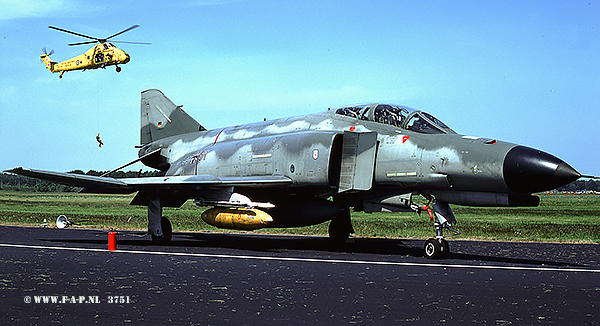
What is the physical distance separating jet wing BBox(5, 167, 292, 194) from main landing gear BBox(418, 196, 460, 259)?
12.5 ft


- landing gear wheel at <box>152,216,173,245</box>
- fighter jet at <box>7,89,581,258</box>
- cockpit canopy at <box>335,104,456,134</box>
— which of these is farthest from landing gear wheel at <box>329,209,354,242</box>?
landing gear wheel at <box>152,216,173,245</box>

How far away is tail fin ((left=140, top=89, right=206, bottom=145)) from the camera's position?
70.1 feet

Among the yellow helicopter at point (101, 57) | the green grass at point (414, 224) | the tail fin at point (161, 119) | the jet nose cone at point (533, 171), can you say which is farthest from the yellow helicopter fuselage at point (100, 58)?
the jet nose cone at point (533, 171)

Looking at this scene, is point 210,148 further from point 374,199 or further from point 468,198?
point 468,198

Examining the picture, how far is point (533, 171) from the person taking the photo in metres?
10.6

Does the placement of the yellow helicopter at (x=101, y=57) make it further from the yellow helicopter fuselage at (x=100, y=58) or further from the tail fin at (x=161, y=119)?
the tail fin at (x=161, y=119)

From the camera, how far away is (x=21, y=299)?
292 inches

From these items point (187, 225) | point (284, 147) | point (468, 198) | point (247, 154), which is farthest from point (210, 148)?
point (187, 225)

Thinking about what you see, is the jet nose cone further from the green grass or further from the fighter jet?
the green grass

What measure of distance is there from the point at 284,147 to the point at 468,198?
5.01 meters

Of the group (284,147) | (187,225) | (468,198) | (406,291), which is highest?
(284,147)

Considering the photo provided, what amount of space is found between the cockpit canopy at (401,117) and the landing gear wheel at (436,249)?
101 inches

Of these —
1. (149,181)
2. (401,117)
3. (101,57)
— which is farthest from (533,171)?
(101,57)

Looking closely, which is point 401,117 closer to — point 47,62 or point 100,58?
point 100,58
